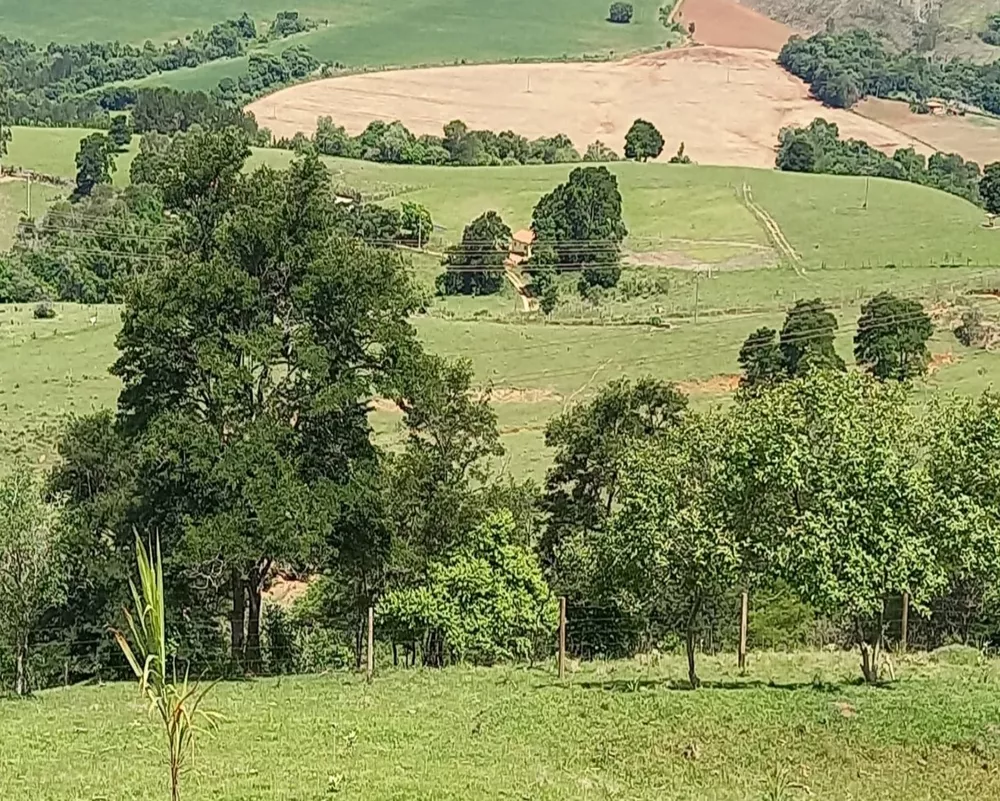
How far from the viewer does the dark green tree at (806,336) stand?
64875mm

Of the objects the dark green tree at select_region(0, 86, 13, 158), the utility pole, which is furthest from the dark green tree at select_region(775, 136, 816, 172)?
the dark green tree at select_region(0, 86, 13, 158)

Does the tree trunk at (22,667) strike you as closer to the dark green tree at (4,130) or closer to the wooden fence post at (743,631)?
the wooden fence post at (743,631)

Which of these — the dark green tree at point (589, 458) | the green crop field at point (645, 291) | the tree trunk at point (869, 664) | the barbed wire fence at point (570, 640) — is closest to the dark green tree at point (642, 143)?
the green crop field at point (645, 291)

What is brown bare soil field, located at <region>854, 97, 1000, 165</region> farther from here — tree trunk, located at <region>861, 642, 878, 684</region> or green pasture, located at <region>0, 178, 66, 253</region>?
tree trunk, located at <region>861, 642, 878, 684</region>

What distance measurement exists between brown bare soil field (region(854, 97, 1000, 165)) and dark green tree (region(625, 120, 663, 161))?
38.6 m

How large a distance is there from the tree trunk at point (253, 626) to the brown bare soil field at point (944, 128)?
477 feet

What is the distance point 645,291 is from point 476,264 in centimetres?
1168

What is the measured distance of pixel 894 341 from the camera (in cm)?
6756

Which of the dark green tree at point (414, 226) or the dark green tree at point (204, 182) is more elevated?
the dark green tree at point (204, 182)

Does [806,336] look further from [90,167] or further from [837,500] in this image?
[90,167]

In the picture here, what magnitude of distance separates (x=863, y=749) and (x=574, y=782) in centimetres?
420

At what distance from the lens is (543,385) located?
6756 cm

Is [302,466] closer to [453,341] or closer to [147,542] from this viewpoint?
[147,542]

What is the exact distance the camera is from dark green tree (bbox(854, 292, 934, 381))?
2623 inches
